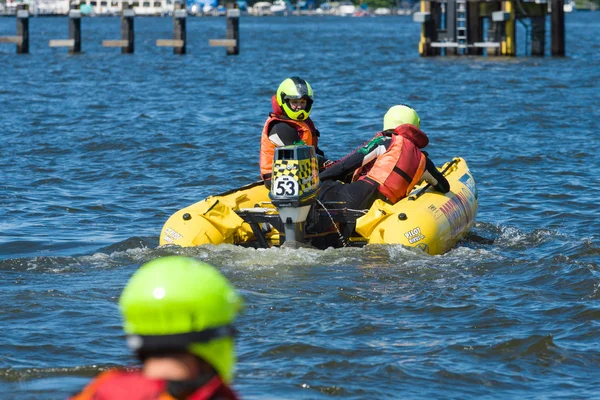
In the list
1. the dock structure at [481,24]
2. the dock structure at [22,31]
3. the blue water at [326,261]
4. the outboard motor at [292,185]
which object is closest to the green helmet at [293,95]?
the outboard motor at [292,185]

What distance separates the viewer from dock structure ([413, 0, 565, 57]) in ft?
110

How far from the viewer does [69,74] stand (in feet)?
104

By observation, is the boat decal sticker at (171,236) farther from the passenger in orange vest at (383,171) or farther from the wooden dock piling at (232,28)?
the wooden dock piling at (232,28)

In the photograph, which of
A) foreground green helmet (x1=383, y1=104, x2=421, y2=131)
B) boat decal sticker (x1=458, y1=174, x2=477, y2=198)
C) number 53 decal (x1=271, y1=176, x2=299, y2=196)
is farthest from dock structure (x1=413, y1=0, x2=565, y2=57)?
number 53 decal (x1=271, y1=176, x2=299, y2=196)

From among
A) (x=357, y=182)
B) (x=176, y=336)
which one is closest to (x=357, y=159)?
(x=357, y=182)

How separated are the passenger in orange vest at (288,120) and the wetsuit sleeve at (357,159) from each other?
1.02 feet

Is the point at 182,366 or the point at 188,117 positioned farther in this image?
the point at 188,117

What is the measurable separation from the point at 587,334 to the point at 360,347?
142cm

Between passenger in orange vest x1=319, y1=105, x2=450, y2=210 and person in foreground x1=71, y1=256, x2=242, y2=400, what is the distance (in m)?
6.16

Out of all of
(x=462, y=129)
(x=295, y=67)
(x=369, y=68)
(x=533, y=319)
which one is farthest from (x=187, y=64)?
(x=533, y=319)

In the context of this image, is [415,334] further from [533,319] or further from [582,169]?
[582,169]

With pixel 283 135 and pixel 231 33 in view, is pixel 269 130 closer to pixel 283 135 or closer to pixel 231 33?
pixel 283 135

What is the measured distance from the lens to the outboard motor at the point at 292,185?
790cm

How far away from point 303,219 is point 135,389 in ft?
18.3
